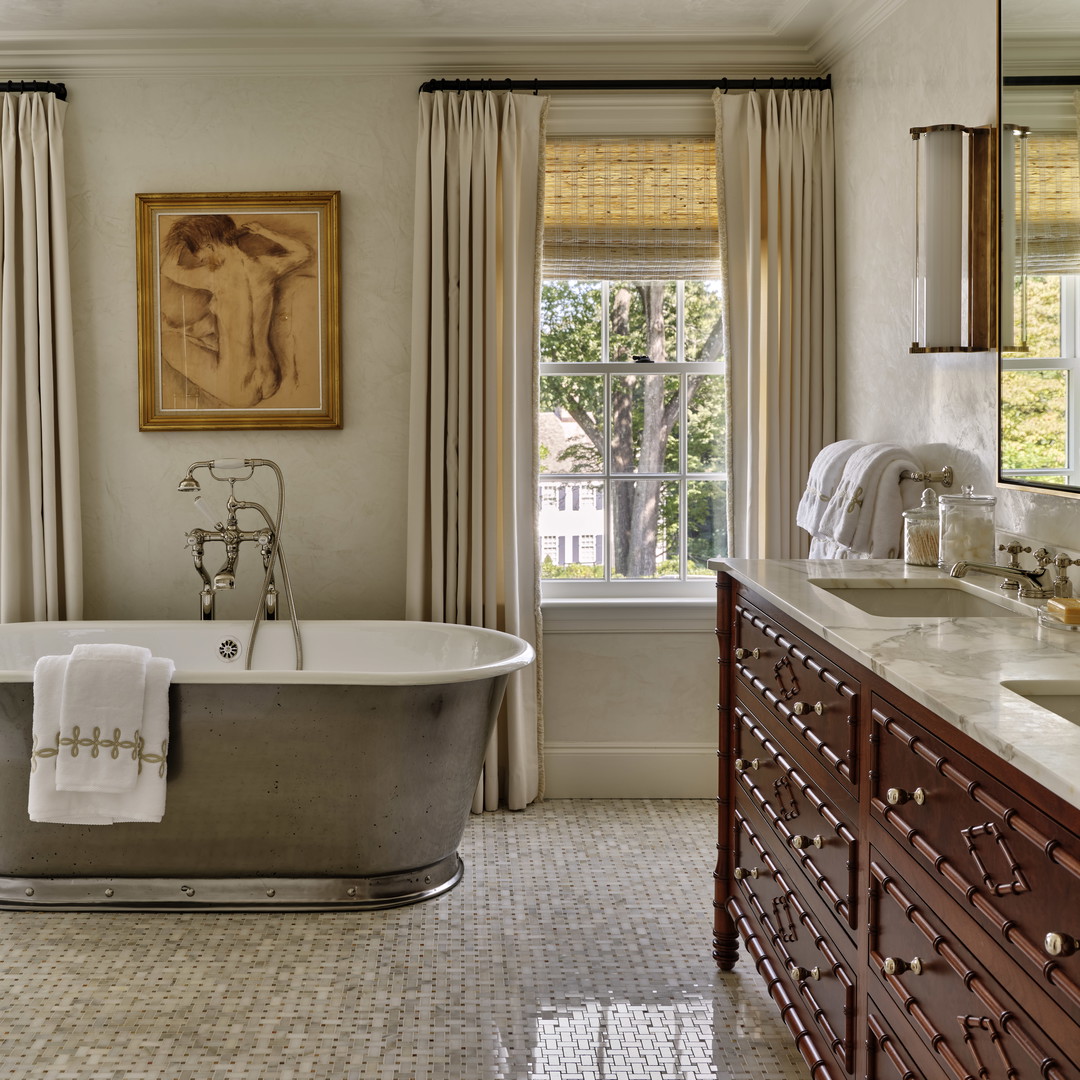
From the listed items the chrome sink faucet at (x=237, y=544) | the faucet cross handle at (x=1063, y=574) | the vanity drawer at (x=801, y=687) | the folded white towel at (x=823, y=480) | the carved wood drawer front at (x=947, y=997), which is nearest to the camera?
the carved wood drawer front at (x=947, y=997)

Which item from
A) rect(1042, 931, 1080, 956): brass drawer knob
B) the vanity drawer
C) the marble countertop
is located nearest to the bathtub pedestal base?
the vanity drawer

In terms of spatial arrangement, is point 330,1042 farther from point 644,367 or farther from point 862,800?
point 644,367

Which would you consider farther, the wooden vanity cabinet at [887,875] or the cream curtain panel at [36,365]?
the cream curtain panel at [36,365]

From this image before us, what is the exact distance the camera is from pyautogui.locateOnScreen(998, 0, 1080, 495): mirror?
6.73ft

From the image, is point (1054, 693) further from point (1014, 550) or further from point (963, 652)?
point (1014, 550)

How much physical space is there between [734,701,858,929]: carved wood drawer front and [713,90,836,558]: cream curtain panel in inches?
57.8

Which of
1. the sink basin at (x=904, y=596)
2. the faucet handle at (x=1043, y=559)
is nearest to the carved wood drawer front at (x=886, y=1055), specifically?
the sink basin at (x=904, y=596)

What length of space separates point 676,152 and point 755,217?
0.37m

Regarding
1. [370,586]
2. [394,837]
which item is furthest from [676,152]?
[394,837]

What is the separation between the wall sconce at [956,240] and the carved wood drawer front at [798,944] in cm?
123

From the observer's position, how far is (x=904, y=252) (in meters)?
3.07

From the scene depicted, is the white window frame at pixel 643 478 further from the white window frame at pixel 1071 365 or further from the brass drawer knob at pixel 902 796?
the brass drawer knob at pixel 902 796

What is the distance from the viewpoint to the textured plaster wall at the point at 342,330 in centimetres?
373

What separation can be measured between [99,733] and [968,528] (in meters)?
2.15
